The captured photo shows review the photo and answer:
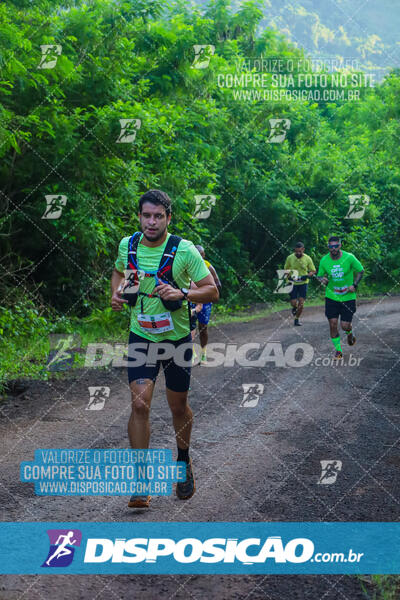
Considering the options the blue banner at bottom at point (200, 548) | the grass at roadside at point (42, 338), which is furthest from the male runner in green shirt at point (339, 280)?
the blue banner at bottom at point (200, 548)

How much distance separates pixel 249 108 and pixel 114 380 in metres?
18.8

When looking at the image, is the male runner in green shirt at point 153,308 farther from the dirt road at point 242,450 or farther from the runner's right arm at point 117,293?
the dirt road at point 242,450

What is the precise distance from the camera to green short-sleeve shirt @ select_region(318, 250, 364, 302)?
39.3 feet

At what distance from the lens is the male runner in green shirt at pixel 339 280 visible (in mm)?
12000

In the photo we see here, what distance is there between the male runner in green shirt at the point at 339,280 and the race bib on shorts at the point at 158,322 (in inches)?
296

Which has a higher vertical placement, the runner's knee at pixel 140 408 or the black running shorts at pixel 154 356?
the black running shorts at pixel 154 356

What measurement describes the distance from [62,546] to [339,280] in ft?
28.4

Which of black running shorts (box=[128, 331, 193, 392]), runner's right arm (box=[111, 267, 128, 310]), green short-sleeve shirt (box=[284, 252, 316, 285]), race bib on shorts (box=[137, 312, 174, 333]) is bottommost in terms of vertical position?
green short-sleeve shirt (box=[284, 252, 316, 285])

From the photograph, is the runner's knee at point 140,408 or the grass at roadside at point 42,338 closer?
the runner's knee at point 140,408

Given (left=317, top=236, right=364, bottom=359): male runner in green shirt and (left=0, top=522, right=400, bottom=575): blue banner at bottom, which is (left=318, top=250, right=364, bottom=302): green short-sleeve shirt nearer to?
(left=317, top=236, right=364, bottom=359): male runner in green shirt

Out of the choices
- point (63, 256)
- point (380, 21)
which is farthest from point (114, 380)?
point (380, 21)

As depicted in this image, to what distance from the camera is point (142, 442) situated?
4.91 meters

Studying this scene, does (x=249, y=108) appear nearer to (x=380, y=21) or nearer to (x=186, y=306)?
(x=186, y=306)

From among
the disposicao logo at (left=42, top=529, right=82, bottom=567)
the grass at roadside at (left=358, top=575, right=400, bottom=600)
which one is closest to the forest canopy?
the disposicao logo at (left=42, top=529, right=82, bottom=567)
